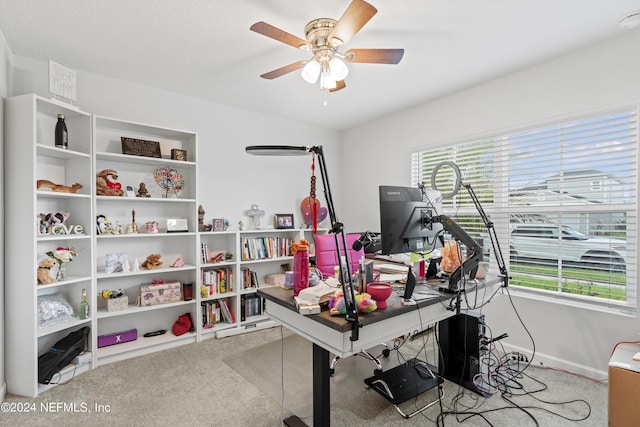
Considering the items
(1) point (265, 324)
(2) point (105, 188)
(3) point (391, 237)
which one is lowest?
(1) point (265, 324)

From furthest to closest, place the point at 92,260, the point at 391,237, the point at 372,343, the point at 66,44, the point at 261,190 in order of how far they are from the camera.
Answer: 1. the point at 261,190
2. the point at 92,260
3. the point at 66,44
4. the point at 391,237
5. the point at 372,343

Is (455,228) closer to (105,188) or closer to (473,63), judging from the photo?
(473,63)

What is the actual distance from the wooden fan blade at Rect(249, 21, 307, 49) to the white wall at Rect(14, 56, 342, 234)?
1923mm

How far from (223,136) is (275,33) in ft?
6.74

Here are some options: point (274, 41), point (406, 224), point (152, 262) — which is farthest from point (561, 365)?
point (152, 262)

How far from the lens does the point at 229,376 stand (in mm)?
2383

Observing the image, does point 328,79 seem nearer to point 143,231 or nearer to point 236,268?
point 236,268

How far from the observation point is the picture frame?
12.7ft

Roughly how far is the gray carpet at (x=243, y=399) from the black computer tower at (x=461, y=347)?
0.12 meters

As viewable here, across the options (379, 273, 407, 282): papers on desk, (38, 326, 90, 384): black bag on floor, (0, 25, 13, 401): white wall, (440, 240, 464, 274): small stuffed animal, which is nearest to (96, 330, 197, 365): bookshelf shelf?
(38, 326, 90, 384): black bag on floor

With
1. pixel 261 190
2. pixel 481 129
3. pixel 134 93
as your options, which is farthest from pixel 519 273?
pixel 134 93

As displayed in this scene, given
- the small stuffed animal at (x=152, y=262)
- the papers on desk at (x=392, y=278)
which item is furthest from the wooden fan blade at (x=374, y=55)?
the small stuffed animal at (x=152, y=262)

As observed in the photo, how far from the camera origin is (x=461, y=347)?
230 centimetres

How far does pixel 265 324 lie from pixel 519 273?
8.91ft
